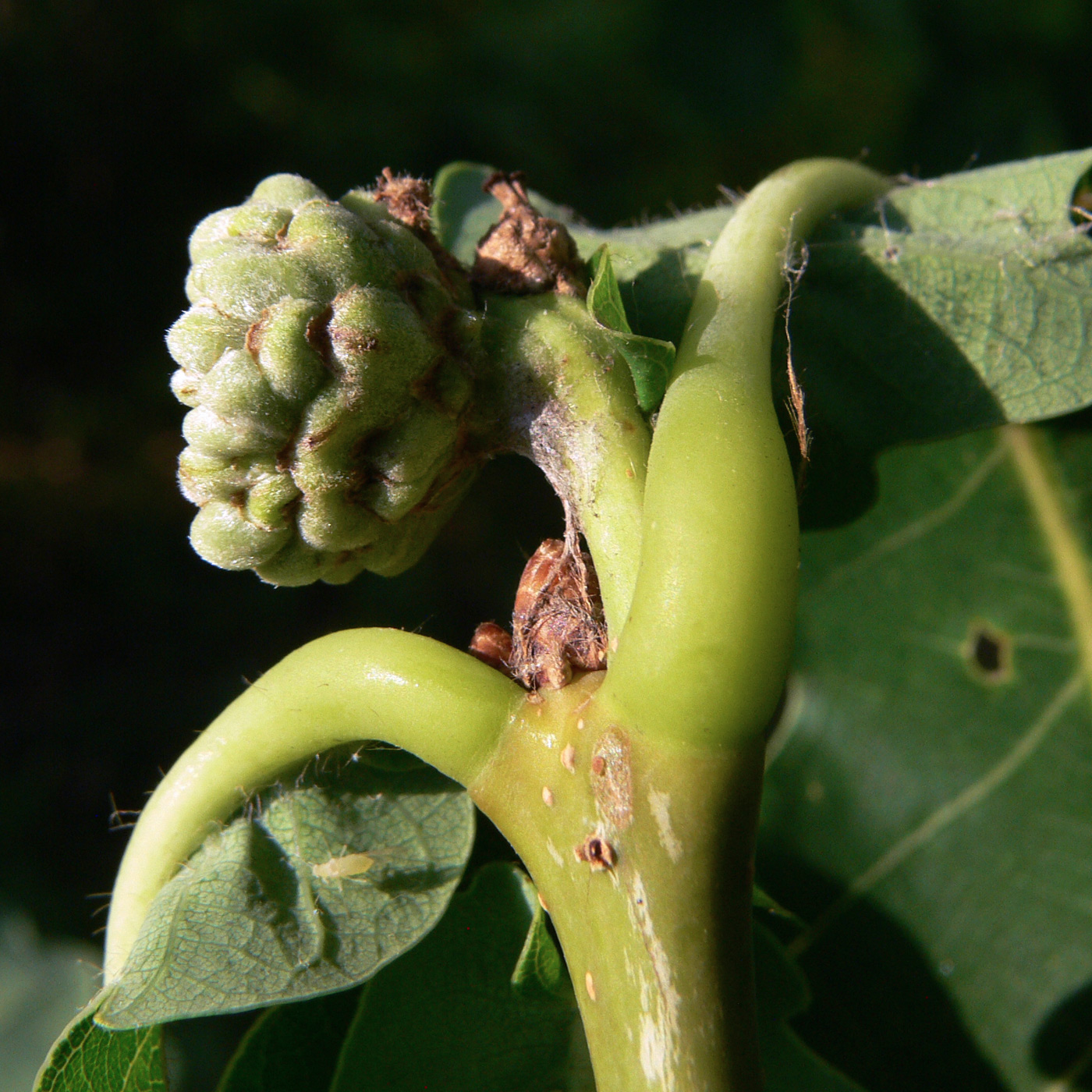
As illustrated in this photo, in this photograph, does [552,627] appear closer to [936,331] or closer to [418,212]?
[418,212]

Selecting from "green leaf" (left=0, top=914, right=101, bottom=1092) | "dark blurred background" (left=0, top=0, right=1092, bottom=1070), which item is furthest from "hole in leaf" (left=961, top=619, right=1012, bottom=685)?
"dark blurred background" (left=0, top=0, right=1092, bottom=1070)

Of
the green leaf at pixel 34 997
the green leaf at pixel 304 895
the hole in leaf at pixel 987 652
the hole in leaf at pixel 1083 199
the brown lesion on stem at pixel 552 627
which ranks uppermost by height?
the hole in leaf at pixel 1083 199

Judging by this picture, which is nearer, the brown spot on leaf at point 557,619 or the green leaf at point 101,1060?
the brown spot on leaf at point 557,619

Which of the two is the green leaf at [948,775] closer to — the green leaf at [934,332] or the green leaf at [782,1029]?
the green leaf at [782,1029]

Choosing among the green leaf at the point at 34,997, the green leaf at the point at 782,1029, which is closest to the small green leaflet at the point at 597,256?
the green leaf at the point at 782,1029

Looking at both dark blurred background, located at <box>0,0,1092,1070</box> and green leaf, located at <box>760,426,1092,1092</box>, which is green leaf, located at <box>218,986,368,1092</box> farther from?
dark blurred background, located at <box>0,0,1092,1070</box>

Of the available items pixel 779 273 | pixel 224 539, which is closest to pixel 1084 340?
pixel 779 273

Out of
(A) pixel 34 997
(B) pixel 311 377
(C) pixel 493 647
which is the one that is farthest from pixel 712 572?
(A) pixel 34 997
